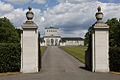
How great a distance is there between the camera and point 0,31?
40.9m

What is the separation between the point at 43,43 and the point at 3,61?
14731 cm

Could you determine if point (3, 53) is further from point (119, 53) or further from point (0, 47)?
point (119, 53)

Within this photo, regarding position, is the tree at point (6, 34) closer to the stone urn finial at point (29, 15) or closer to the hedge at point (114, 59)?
the stone urn finial at point (29, 15)

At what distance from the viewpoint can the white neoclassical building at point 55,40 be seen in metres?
163

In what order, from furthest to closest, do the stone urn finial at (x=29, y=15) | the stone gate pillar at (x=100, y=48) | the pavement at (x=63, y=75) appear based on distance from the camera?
the stone urn finial at (x=29, y=15)
the stone gate pillar at (x=100, y=48)
the pavement at (x=63, y=75)

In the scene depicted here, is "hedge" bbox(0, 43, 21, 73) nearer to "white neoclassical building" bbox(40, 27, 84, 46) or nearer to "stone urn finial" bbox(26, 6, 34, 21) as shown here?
"stone urn finial" bbox(26, 6, 34, 21)

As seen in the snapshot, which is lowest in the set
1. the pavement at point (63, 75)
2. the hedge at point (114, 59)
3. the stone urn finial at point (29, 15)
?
the pavement at point (63, 75)

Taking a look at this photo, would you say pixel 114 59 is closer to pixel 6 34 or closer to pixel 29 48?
pixel 29 48

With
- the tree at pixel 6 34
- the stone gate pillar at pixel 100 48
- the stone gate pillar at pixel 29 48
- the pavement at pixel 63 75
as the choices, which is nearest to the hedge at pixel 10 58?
the stone gate pillar at pixel 29 48

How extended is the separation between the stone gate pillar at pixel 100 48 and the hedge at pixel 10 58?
5648mm

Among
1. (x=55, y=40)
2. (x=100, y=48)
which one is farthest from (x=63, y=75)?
(x=55, y=40)

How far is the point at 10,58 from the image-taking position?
12.7 metres

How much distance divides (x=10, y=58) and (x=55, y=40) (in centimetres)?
15189

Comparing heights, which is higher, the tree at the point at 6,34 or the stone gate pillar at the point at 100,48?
the tree at the point at 6,34
